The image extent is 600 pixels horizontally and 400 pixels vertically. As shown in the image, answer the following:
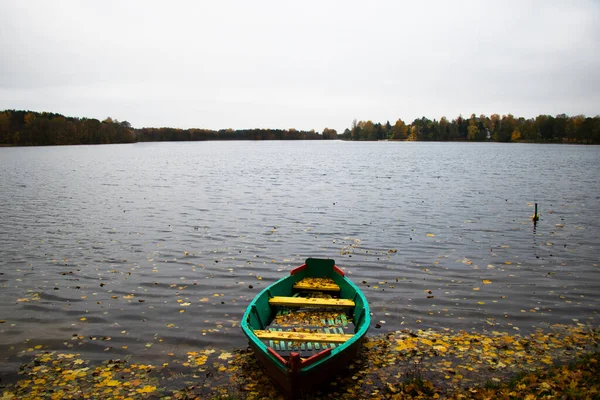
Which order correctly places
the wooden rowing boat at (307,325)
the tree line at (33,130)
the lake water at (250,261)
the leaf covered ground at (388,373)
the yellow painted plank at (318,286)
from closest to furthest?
the wooden rowing boat at (307,325) → the leaf covered ground at (388,373) → the lake water at (250,261) → the yellow painted plank at (318,286) → the tree line at (33,130)

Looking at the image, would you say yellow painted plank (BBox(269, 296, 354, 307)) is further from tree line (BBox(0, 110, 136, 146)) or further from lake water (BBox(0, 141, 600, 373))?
tree line (BBox(0, 110, 136, 146))

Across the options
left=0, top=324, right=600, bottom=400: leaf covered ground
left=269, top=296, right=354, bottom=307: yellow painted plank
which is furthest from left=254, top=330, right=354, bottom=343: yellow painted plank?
left=269, top=296, right=354, bottom=307: yellow painted plank

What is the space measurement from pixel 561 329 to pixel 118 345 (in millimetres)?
11688

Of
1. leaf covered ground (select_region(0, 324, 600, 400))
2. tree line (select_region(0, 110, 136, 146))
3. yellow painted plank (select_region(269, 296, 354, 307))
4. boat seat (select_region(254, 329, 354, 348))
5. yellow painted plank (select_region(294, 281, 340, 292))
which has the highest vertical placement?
tree line (select_region(0, 110, 136, 146))

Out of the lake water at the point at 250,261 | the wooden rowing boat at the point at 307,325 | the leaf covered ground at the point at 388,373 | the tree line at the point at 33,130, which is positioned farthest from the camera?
the tree line at the point at 33,130

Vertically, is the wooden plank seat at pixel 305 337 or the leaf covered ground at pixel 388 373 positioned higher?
the wooden plank seat at pixel 305 337

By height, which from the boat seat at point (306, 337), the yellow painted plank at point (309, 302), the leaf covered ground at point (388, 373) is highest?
the boat seat at point (306, 337)

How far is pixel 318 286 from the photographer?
13773mm

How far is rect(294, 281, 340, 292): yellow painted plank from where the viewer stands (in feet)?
44.6

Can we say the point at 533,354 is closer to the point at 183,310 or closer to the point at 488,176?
the point at 183,310

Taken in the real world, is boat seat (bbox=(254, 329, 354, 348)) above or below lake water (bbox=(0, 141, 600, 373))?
above

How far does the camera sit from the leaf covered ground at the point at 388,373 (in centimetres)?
842

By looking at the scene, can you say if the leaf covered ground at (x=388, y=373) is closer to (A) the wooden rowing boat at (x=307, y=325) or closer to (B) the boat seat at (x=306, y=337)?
(A) the wooden rowing boat at (x=307, y=325)

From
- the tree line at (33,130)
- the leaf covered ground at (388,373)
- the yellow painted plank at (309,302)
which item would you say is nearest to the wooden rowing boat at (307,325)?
→ the yellow painted plank at (309,302)
